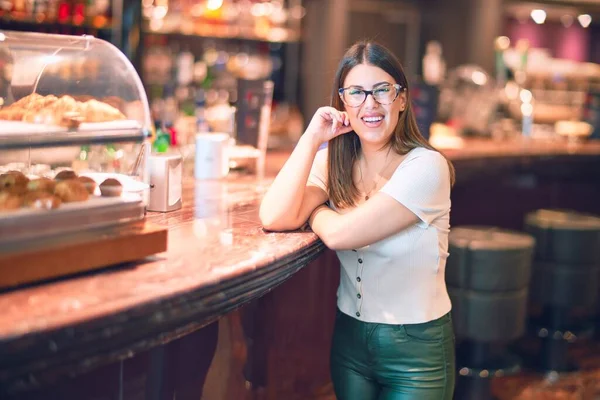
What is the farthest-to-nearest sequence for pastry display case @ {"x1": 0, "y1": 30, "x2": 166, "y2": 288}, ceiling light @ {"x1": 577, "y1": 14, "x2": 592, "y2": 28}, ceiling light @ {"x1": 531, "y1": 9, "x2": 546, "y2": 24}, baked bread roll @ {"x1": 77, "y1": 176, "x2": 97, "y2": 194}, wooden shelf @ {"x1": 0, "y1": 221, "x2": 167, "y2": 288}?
ceiling light @ {"x1": 577, "y1": 14, "x2": 592, "y2": 28} < ceiling light @ {"x1": 531, "y1": 9, "x2": 546, "y2": 24} < baked bread roll @ {"x1": 77, "y1": 176, "x2": 97, "y2": 194} < pastry display case @ {"x1": 0, "y1": 30, "x2": 166, "y2": 288} < wooden shelf @ {"x1": 0, "y1": 221, "x2": 167, "y2": 288}

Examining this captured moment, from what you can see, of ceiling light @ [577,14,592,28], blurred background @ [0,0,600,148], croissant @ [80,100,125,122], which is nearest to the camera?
croissant @ [80,100,125,122]

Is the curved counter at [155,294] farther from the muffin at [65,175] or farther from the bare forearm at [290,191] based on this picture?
the muffin at [65,175]

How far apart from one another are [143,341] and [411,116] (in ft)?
3.56

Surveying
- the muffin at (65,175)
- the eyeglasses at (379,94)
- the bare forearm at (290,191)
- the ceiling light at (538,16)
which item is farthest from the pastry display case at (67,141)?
the ceiling light at (538,16)

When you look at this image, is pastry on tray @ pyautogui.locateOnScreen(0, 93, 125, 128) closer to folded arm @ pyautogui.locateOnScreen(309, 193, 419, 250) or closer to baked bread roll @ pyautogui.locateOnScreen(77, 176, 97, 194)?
baked bread roll @ pyautogui.locateOnScreen(77, 176, 97, 194)

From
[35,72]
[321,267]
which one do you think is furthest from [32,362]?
[321,267]

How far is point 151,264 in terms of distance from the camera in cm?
168

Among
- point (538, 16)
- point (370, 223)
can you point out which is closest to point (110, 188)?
point (370, 223)

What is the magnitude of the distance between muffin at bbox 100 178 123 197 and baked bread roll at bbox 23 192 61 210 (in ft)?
0.51

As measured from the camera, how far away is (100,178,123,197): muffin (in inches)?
68.0

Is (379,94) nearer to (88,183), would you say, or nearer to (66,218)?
(88,183)

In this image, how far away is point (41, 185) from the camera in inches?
64.3

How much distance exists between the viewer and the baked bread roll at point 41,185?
1616 mm

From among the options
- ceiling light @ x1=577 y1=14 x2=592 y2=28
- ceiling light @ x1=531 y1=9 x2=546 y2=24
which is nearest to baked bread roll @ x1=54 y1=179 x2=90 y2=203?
ceiling light @ x1=531 y1=9 x2=546 y2=24
